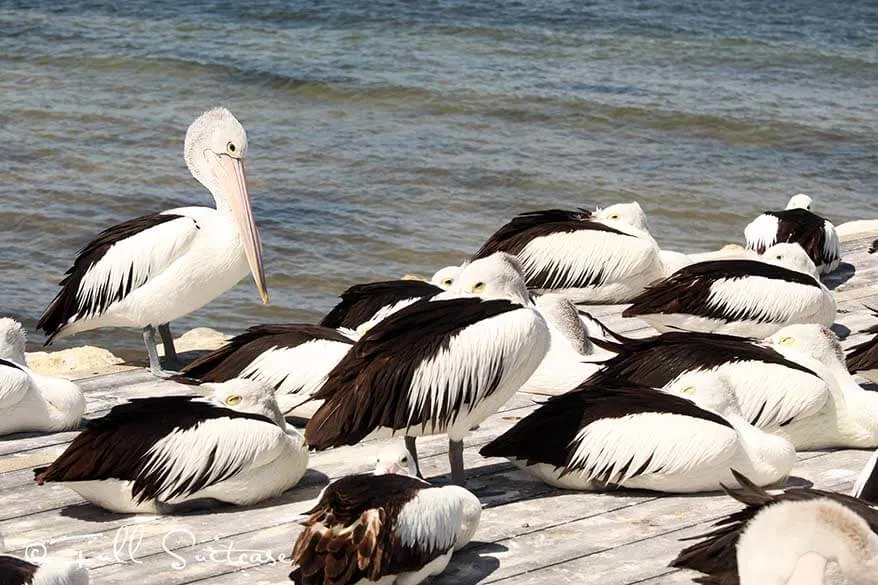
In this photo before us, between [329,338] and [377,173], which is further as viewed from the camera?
[377,173]

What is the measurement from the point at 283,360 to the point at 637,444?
132 centimetres

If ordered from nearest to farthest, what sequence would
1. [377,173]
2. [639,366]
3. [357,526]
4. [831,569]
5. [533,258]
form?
1. [831,569]
2. [357,526]
3. [639,366]
4. [533,258]
5. [377,173]

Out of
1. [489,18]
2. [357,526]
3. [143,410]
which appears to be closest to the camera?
[357,526]

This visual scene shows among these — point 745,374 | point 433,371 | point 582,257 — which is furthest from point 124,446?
point 582,257

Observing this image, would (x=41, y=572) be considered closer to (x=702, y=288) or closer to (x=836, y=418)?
(x=836, y=418)

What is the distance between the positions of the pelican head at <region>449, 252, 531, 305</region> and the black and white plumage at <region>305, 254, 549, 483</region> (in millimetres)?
184

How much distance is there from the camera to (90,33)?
1741 cm

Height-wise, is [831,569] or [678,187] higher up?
[831,569]

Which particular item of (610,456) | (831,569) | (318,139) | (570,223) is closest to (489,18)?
(318,139)

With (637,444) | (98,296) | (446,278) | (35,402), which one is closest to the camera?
(637,444)

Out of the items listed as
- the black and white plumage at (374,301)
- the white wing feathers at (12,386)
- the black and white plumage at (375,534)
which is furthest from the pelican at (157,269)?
the black and white plumage at (375,534)

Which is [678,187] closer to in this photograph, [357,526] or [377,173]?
[377,173]

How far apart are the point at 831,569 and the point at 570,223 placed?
12.9 feet

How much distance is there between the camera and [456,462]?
14.6 feet
